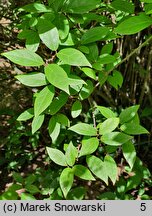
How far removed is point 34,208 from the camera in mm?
1419

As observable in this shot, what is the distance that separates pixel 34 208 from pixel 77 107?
532mm

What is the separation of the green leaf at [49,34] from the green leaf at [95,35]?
7.3 inches

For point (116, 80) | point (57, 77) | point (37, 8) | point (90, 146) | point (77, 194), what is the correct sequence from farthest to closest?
point (77, 194)
point (116, 80)
point (37, 8)
point (90, 146)
point (57, 77)

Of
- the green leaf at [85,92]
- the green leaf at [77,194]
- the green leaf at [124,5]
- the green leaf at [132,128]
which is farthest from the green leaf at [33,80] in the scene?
the green leaf at [77,194]

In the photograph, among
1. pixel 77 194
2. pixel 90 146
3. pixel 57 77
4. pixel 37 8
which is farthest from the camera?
pixel 77 194

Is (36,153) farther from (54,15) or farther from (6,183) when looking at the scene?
(54,15)

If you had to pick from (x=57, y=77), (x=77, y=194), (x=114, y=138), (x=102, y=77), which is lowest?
(x=77, y=194)

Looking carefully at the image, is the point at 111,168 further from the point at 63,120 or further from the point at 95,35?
the point at 95,35

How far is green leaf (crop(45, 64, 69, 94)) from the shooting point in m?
0.89

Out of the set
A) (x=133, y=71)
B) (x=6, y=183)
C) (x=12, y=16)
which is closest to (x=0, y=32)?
(x=12, y=16)

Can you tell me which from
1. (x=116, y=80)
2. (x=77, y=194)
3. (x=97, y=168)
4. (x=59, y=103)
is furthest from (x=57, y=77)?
(x=77, y=194)

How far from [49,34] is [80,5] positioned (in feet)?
0.55

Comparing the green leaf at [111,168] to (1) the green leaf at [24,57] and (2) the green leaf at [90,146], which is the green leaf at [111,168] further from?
(1) the green leaf at [24,57]

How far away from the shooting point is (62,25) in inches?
43.3
